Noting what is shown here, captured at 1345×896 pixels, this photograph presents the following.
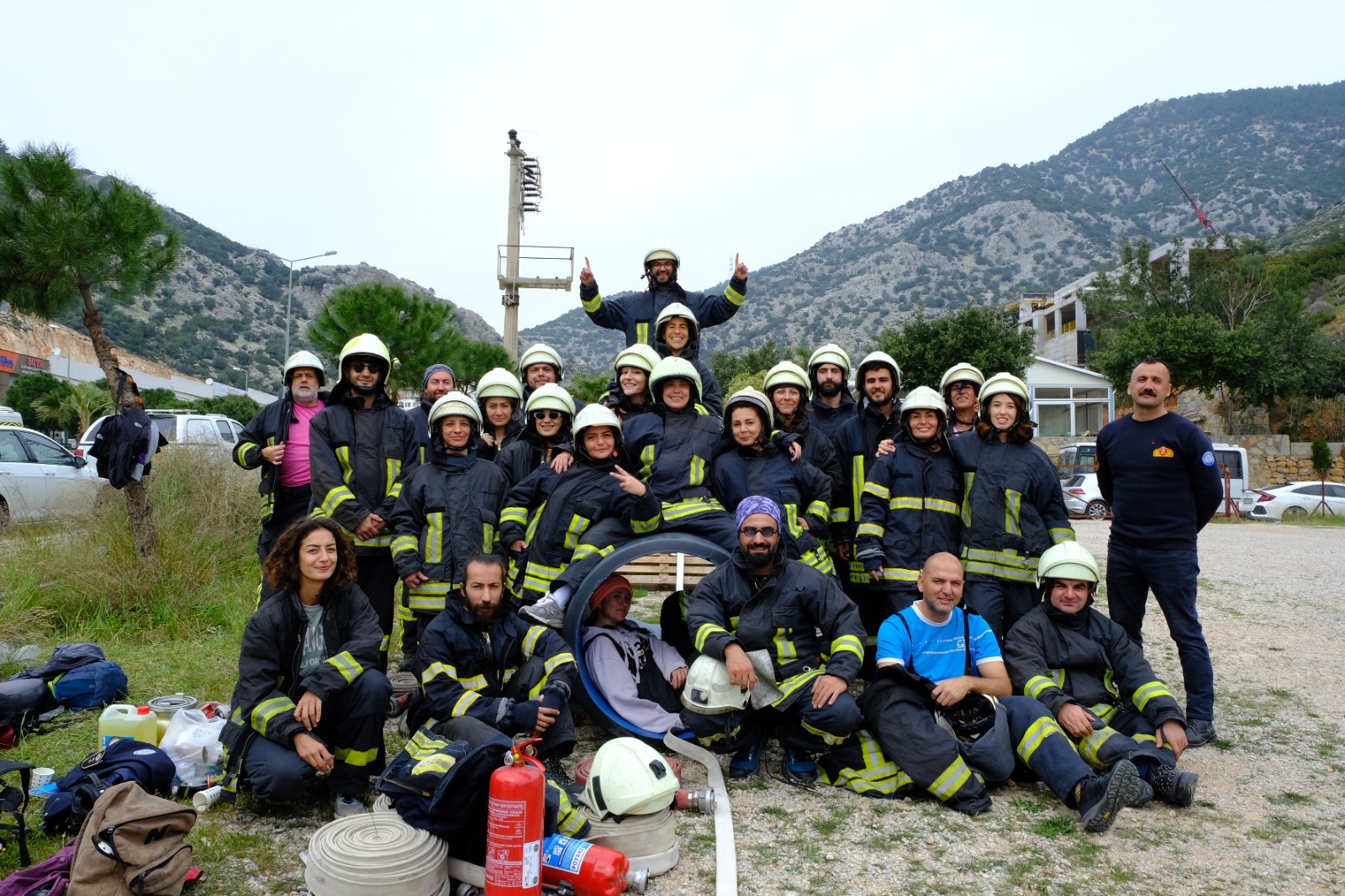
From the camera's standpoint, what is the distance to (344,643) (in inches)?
168

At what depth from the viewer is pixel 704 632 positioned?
460 cm

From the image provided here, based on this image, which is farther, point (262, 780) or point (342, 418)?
point (342, 418)

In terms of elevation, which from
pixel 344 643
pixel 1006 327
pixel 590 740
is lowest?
pixel 590 740

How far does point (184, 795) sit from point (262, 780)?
68 centimetres

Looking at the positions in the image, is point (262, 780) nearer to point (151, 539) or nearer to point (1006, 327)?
point (151, 539)

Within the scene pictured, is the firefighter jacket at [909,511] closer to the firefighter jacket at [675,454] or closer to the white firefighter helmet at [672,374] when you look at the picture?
the firefighter jacket at [675,454]

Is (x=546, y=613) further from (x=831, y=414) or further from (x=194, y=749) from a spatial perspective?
(x=831, y=414)

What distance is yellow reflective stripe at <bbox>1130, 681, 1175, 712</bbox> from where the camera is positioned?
448 centimetres

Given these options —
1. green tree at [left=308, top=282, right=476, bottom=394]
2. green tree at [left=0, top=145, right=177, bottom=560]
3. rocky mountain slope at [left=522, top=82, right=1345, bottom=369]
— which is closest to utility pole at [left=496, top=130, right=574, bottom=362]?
green tree at [left=308, top=282, right=476, bottom=394]

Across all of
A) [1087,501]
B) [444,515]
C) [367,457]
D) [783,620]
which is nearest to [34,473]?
[367,457]

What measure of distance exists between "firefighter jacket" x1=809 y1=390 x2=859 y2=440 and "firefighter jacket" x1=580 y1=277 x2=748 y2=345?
45.4 inches

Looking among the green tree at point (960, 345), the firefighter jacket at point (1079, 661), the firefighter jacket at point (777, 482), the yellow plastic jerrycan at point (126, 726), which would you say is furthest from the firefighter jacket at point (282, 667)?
the green tree at point (960, 345)

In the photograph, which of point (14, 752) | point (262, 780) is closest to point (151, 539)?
point (14, 752)

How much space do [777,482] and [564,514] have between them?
1.33 meters
